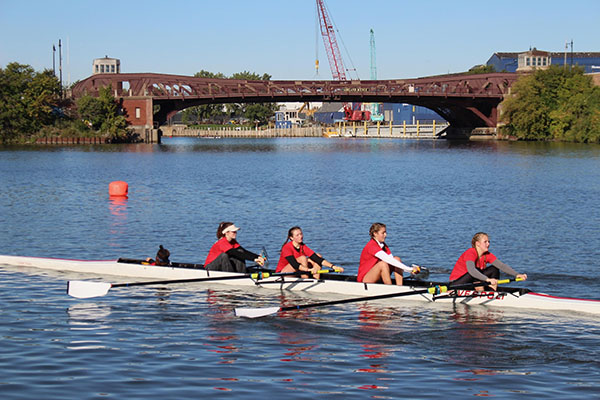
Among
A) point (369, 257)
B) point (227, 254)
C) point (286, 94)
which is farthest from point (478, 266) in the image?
point (286, 94)

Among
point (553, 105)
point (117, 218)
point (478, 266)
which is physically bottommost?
point (117, 218)

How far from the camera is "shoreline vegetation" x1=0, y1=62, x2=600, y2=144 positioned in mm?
112875

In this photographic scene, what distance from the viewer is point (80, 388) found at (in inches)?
499

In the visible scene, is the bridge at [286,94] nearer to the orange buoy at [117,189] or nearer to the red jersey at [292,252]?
the orange buoy at [117,189]

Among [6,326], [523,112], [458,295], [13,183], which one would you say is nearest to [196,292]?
[6,326]

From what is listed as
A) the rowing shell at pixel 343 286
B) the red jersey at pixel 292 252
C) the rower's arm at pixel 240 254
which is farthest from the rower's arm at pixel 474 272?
the rower's arm at pixel 240 254

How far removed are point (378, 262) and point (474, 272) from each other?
2.18 meters

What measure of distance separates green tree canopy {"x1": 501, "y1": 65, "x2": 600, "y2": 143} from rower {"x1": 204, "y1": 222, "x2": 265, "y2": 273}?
314 ft

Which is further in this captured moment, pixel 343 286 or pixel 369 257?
pixel 343 286

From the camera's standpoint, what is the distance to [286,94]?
118m

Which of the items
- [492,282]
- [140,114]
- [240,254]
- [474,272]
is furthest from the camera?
[140,114]

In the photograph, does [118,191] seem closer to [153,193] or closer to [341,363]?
[153,193]

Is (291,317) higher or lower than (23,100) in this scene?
lower

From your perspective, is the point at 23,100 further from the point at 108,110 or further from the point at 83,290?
the point at 83,290
